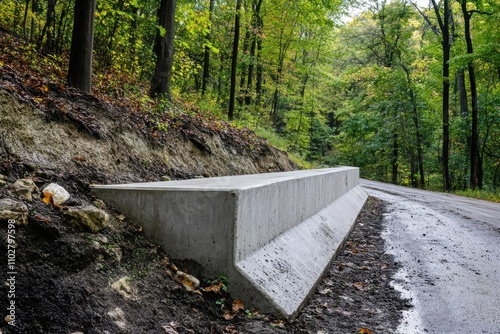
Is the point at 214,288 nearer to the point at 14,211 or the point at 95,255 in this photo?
the point at 95,255

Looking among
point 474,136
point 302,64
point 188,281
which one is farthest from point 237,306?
point 302,64

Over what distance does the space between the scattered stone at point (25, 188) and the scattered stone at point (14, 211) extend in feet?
0.91

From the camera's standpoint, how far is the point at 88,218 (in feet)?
10.2

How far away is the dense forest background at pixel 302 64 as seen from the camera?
885cm

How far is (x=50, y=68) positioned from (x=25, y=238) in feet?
16.9

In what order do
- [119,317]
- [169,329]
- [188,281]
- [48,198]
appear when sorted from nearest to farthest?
[119,317] → [169,329] → [188,281] → [48,198]

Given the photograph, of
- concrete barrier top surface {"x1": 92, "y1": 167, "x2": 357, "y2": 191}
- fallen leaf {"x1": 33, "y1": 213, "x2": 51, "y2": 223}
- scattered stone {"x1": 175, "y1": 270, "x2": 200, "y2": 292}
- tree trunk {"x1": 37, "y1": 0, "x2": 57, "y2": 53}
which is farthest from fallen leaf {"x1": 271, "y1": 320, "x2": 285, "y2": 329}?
tree trunk {"x1": 37, "y1": 0, "x2": 57, "y2": 53}

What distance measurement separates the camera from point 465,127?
805 inches

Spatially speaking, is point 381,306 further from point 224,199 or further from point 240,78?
point 240,78

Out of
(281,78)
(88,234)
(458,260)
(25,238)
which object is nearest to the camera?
(25,238)

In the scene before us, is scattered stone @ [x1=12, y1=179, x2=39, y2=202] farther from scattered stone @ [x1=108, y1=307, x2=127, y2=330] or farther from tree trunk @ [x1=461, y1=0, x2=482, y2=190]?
tree trunk @ [x1=461, y1=0, x2=482, y2=190]

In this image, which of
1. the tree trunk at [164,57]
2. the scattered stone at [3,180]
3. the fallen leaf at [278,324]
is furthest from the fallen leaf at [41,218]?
the tree trunk at [164,57]

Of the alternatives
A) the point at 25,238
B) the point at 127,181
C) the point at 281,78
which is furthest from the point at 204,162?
the point at 281,78

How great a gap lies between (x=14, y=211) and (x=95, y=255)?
682 millimetres
